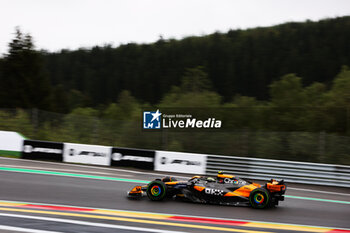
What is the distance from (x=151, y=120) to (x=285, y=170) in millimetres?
8247

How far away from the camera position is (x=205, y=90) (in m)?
37.7

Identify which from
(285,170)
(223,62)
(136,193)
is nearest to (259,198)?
(136,193)

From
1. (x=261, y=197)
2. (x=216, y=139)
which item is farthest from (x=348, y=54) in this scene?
(x=261, y=197)

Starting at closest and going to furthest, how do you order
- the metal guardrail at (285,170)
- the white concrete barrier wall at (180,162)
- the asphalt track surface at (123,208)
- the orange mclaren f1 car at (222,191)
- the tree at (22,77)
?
1. the asphalt track surface at (123,208)
2. the orange mclaren f1 car at (222,191)
3. the metal guardrail at (285,170)
4. the white concrete barrier wall at (180,162)
5. the tree at (22,77)

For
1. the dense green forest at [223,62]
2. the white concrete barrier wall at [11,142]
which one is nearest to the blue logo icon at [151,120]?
the white concrete barrier wall at [11,142]

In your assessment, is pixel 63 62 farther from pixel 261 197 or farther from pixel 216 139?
pixel 261 197

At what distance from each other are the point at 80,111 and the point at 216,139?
37312 millimetres

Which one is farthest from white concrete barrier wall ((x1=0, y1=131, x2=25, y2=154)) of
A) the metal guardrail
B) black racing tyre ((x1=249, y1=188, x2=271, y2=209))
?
black racing tyre ((x1=249, y1=188, x2=271, y2=209))

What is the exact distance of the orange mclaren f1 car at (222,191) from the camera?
916cm

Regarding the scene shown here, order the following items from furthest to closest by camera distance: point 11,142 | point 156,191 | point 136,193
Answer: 1. point 11,142
2. point 136,193
3. point 156,191

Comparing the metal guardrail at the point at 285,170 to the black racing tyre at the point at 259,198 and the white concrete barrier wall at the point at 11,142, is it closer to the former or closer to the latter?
the black racing tyre at the point at 259,198

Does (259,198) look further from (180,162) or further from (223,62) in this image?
(223,62)

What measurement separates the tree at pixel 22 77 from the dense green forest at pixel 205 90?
0.12 m

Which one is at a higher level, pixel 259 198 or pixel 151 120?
pixel 151 120
